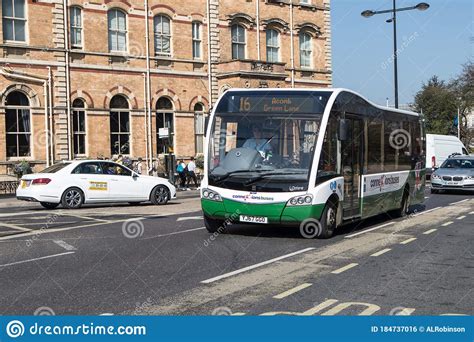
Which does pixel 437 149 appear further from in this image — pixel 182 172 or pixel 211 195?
pixel 211 195

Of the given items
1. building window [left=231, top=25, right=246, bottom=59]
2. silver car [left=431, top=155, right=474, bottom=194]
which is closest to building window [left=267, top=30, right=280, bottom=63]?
building window [left=231, top=25, right=246, bottom=59]

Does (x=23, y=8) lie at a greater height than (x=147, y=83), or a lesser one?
greater

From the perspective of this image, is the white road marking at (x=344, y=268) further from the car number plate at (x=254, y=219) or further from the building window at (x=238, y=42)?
the building window at (x=238, y=42)

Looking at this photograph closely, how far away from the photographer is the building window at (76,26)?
33312 millimetres

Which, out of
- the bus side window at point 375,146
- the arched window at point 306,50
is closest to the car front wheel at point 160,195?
the bus side window at point 375,146

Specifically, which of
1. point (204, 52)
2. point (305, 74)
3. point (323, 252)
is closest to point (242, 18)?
point (204, 52)

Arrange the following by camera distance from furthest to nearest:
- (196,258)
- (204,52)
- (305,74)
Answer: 1. (305,74)
2. (204,52)
3. (196,258)

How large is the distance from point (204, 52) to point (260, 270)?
31.1 meters

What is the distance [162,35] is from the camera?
121ft

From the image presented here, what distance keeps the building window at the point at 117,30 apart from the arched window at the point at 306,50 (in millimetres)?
13497

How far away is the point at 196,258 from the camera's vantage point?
33.2 feet

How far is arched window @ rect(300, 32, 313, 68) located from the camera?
44.2 metres

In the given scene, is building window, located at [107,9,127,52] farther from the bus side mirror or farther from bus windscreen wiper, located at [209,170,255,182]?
the bus side mirror

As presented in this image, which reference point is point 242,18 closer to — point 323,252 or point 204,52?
point 204,52
